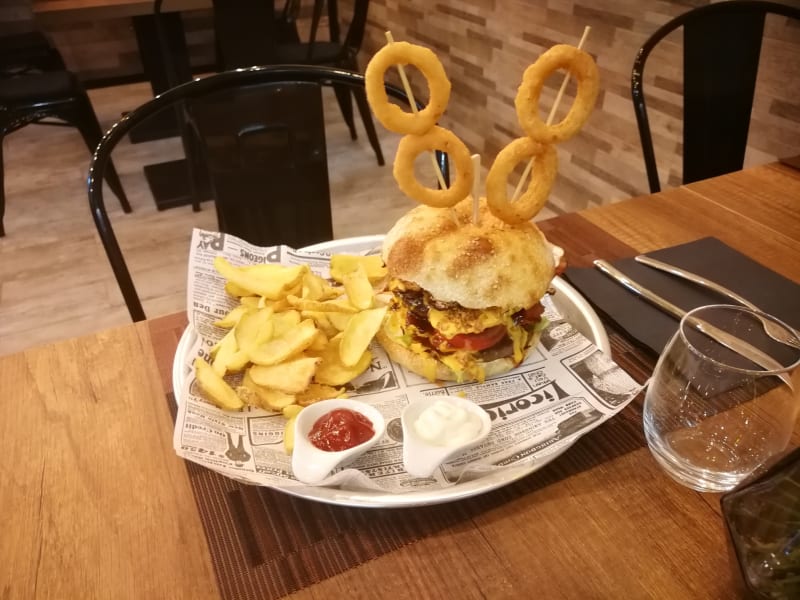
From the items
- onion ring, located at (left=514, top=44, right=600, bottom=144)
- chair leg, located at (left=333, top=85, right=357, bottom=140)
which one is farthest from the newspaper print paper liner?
chair leg, located at (left=333, top=85, right=357, bottom=140)

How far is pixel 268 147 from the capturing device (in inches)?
68.0

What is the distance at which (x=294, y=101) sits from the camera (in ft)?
5.87

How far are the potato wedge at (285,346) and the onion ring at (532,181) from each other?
0.37m

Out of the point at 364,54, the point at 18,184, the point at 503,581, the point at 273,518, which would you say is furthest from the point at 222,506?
the point at 364,54

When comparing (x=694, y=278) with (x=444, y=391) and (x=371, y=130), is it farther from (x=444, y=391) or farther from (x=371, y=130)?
(x=371, y=130)

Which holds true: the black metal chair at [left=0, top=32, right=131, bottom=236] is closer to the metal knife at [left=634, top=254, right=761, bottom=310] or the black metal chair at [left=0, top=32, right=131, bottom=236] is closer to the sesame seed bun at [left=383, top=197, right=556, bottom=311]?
the sesame seed bun at [left=383, top=197, right=556, bottom=311]

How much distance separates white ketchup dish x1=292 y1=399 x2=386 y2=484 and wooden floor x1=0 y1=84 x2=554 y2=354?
2272 mm

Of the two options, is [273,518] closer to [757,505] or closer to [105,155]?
[757,505]

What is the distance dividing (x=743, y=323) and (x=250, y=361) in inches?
30.7

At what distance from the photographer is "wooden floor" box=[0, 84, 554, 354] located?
3020mm

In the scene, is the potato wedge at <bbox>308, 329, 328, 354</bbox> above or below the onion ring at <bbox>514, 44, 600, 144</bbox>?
below

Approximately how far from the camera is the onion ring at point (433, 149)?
0.94 metres

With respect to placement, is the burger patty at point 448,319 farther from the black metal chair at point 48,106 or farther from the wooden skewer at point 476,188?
the black metal chair at point 48,106

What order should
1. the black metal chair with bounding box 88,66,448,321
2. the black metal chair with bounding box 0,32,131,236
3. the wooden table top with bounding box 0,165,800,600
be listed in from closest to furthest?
1. the wooden table top with bounding box 0,165,800,600
2. the black metal chair with bounding box 88,66,448,321
3. the black metal chair with bounding box 0,32,131,236
